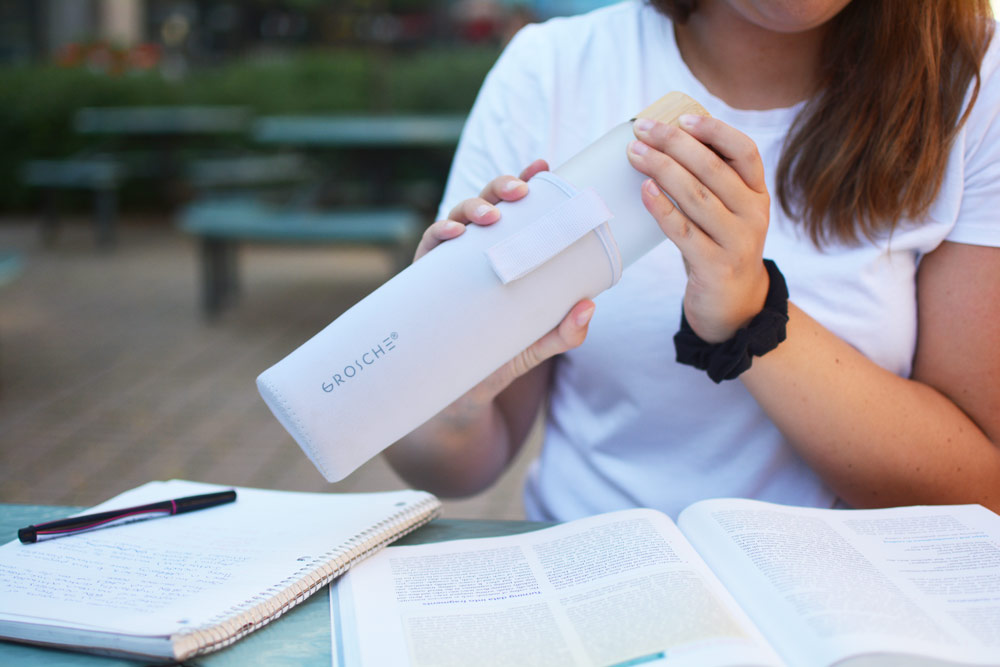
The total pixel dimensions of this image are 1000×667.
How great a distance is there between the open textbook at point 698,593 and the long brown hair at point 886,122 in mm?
396

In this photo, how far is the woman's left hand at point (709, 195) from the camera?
87cm

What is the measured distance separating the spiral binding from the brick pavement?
6.63 feet

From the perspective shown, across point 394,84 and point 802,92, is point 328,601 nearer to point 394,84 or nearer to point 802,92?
point 802,92

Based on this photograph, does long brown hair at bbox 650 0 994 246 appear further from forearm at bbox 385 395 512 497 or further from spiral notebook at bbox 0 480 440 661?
spiral notebook at bbox 0 480 440 661

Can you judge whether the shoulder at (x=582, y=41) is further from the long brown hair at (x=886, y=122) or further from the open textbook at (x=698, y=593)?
the open textbook at (x=698, y=593)

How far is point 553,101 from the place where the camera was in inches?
50.7

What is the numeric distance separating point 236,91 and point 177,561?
29.0 ft

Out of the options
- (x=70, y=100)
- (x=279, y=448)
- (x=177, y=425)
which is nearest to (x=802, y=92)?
(x=279, y=448)

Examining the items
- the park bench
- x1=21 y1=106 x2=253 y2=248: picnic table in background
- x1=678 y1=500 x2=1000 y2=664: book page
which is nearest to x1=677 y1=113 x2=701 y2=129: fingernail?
x1=678 y1=500 x2=1000 y2=664: book page

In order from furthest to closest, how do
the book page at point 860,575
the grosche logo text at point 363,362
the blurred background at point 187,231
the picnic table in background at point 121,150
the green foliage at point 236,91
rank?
the green foliage at point 236,91, the picnic table in background at point 121,150, the blurred background at point 187,231, the grosche logo text at point 363,362, the book page at point 860,575

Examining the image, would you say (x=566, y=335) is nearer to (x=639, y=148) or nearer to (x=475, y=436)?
(x=639, y=148)

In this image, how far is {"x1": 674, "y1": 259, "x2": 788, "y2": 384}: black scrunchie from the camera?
99 centimetres

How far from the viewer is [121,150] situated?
855 cm

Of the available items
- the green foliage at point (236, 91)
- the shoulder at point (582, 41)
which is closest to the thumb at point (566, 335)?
the shoulder at point (582, 41)
